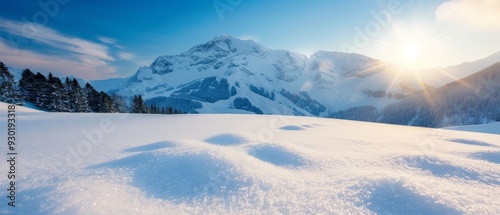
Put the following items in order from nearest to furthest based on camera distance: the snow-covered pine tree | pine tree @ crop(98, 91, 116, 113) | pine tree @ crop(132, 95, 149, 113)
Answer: the snow-covered pine tree → pine tree @ crop(98, 91, 116, 113) → pine tree @ crop(132, 95, 149, 113)

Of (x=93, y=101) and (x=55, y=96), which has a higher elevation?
(x=55, y=96)

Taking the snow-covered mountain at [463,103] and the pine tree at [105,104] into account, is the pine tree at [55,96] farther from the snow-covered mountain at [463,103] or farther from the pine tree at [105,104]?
→ the snow-covered mountain at [463,103]

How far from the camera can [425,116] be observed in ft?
568

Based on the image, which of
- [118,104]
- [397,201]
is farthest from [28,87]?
[397,201]

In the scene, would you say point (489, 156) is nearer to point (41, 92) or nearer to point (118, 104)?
point (41, 92)

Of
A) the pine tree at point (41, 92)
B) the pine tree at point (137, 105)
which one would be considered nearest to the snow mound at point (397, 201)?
the pine tree at point (41, 92)

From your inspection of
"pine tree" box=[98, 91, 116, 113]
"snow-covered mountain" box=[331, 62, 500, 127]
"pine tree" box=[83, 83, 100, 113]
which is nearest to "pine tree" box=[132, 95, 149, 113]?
"pine tree" box=[98, 91, 116, 113]

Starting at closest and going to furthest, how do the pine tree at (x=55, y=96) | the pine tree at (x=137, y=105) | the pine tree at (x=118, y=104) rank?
the pine tree at (x=55, y=96)
the pine tree at (x=118, y=104)
the pine tree at (x=137, y=105)

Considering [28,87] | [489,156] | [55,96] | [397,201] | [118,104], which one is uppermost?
[28,87]

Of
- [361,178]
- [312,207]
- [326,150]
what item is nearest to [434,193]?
[361,178]

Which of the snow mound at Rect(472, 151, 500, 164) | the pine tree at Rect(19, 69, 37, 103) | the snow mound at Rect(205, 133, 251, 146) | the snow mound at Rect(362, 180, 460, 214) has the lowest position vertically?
the snow mound at Rect(362, 180, 460, 214)

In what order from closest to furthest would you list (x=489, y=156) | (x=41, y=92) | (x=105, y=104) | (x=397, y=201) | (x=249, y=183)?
(x=397, y=201)
(x=249, y=183)
(x=489, y=156)
(x=41, y=92)
(x=105, y=104)

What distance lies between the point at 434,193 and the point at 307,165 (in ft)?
7.91

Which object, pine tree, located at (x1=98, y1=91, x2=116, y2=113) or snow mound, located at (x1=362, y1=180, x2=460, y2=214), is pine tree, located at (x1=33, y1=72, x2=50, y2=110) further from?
snow mound, located at (x1=362, y1=180, x2=460, y2=214)
